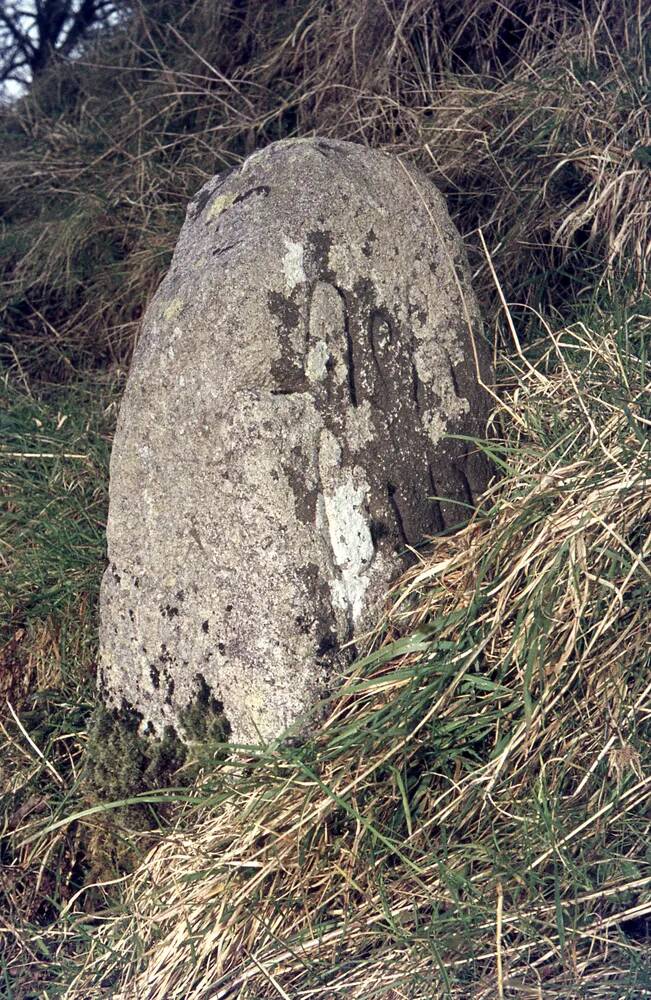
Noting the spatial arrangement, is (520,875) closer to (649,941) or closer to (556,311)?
(649,941)

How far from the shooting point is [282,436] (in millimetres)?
1791

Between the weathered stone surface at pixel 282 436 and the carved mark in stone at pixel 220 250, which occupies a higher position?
the carved mark in stone at pixel 220 250

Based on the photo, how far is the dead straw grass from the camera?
1500 millimetres

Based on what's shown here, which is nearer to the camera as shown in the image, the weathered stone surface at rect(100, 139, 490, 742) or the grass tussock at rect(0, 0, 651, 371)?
the weathered stone surface at rect(100, 139, 490, 742)

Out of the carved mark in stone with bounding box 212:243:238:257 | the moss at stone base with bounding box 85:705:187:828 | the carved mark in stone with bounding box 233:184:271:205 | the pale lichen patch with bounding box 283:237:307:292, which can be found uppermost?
the carved mark in stone with bounding box 233:184:271:205

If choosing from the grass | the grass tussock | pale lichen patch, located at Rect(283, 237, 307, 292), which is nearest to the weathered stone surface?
pale lichen patch, located at Rect(283, 237, 307, 292)

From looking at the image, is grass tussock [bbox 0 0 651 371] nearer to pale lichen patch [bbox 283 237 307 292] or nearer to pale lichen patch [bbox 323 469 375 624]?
pale lichen patch [bbox 283 237 307 292]

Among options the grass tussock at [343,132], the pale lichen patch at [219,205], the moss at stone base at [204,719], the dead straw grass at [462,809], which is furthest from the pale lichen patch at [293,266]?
the grass tussock at [343,132]

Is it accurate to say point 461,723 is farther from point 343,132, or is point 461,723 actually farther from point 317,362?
point 343,132

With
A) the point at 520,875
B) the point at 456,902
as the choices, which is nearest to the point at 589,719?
the point at 520,875

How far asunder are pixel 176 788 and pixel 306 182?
3.96ft

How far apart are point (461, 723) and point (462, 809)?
5.8 inches

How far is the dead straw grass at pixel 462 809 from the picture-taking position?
150 centimetres

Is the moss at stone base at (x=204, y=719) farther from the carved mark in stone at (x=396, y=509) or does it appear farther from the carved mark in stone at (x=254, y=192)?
the carved mark in stone at (x=254, y=192)
